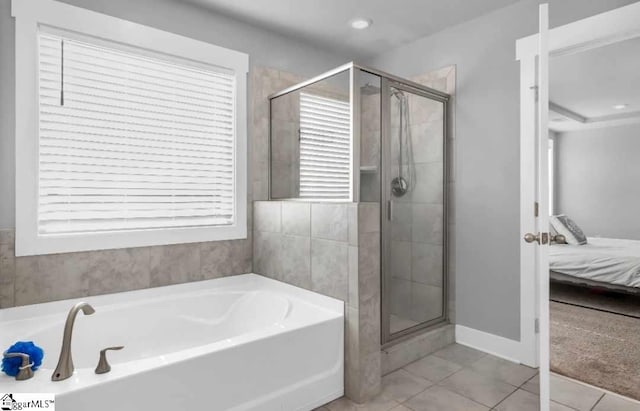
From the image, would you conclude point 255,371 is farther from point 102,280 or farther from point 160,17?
point 160,17

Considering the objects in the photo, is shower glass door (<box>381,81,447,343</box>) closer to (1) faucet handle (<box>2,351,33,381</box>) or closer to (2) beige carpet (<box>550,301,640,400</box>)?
(2) beige carpet (<box>550,301,640,400</box>)

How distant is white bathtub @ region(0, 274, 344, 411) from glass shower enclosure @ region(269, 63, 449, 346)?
0.64 m

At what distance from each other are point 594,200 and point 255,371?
2.57 metres

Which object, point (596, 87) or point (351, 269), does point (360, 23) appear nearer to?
point (596, 87)

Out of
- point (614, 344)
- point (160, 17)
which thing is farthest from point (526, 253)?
point (160, 17)

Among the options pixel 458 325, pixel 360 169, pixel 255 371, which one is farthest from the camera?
pixel 458 325

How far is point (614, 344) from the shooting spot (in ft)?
8.71

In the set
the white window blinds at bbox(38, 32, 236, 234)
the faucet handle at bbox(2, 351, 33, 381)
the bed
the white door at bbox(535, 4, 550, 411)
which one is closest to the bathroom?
the white window blinds at bbox(38, 32, 236, 234)

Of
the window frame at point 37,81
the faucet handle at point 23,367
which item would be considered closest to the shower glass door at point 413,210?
the window frame at point 37,81

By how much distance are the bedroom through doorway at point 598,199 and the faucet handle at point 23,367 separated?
2837mm

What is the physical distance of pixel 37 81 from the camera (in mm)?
2148

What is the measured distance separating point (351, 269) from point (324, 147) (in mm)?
919

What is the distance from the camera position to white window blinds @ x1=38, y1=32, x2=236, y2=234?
7.29 ft

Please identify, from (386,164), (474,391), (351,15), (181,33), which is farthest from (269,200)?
(474,391)
